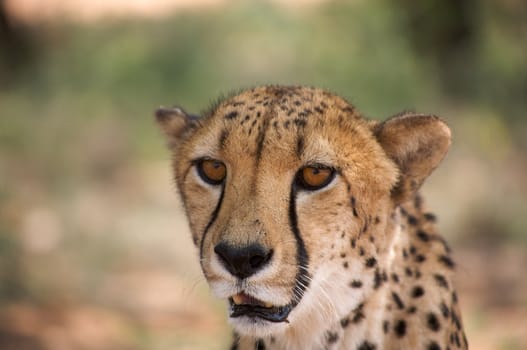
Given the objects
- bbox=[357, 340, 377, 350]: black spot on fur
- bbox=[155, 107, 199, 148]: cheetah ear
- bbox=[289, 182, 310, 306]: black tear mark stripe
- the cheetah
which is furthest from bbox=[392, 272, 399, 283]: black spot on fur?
bbox=[155, 107, 199, 148]: cheetah ear

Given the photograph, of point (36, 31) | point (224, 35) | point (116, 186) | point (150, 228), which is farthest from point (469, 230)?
point (36, 31)

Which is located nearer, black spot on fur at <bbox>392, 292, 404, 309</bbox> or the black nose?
the black nose

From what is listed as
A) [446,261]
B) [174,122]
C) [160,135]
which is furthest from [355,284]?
[160,135]

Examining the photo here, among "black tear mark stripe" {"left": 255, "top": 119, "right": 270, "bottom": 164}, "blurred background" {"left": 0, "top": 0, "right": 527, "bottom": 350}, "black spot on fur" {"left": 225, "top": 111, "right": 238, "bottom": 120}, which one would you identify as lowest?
"black tear mark stripe" {"left": 255, "top": 119, "right": 270, "bottom": 164}

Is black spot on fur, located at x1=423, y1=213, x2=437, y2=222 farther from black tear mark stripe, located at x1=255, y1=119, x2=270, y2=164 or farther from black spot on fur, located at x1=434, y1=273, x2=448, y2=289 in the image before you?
black tear mark stripe, located at x1=255, y1=119, x2=270, y2=164

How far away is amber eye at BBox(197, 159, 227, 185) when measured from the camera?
2875mm

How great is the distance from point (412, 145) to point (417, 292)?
1.53ft

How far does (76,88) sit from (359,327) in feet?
23.6

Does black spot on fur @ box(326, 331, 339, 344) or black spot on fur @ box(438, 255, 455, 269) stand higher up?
black spot on fur @ box(438, 255, 455, 269)

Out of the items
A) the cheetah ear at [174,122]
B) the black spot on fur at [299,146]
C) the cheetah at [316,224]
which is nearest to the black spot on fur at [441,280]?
the cheetah at [316,224]

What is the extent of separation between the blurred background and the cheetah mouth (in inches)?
120

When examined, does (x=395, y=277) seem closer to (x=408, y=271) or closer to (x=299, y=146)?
(x=408, y=271)

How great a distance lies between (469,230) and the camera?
7.50m

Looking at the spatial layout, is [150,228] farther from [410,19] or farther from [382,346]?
[382,346]
